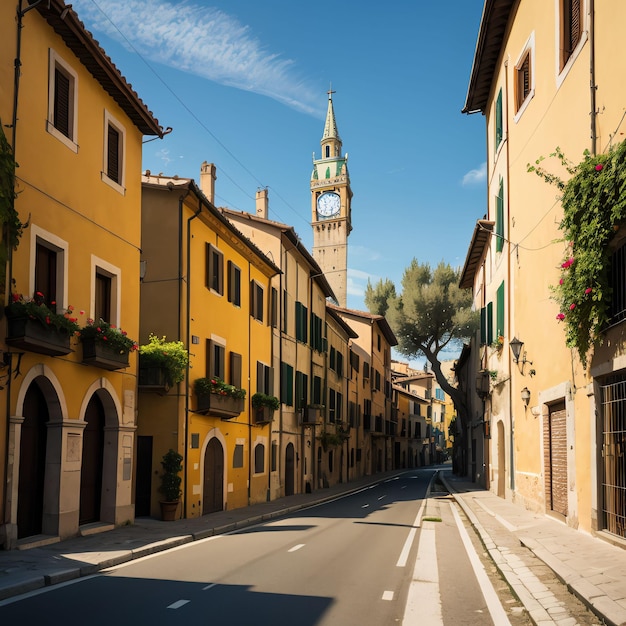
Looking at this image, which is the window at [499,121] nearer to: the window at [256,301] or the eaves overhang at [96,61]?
the window at [256,301]

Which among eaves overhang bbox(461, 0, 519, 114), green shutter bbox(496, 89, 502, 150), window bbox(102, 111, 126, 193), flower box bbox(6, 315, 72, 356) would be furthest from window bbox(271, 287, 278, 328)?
flower box bbox(6, 315, 72, 356)

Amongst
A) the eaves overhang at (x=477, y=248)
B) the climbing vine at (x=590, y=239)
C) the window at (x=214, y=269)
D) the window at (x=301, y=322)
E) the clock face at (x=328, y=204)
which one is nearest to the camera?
the climbing vine at (x=590, y=239)

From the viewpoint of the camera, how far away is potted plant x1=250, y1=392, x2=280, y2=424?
2602cm

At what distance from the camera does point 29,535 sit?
13.2 meters

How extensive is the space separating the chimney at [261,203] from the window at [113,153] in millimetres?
23125

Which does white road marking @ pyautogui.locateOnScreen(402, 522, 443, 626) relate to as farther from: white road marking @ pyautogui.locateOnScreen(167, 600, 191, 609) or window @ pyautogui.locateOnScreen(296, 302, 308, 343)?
window @ pyautogui.locateOnScreen(296, 302, 308, 343)

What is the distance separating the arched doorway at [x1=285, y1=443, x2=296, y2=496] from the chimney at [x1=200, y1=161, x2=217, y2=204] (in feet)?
A: 36.2

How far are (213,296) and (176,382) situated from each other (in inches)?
168

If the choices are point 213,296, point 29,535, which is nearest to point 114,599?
point 29,535

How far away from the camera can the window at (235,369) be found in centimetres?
2389

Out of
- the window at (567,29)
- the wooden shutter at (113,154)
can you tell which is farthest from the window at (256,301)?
the window at (567,29)

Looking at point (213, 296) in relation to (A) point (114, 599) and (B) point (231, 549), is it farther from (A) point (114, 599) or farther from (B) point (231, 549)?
(A) point (114, 599)

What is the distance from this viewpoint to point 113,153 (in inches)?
657

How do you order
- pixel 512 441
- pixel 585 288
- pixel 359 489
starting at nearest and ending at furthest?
pixel 585 288 → pixel 512 441 → pixel 359 489
